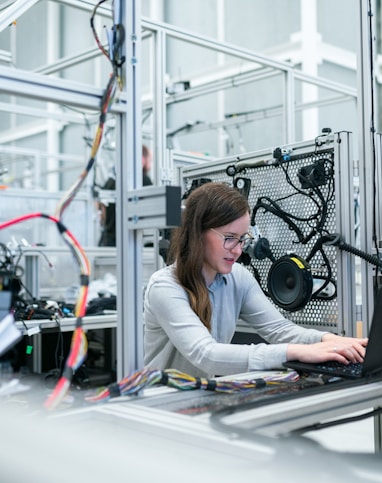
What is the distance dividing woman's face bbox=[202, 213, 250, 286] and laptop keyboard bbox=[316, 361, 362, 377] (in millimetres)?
399

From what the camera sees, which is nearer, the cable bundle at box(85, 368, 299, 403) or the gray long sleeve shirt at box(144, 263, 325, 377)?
the cable bundle at box(85, 368, 299, 403)

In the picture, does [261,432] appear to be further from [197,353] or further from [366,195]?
[366,195]

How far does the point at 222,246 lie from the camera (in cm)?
154

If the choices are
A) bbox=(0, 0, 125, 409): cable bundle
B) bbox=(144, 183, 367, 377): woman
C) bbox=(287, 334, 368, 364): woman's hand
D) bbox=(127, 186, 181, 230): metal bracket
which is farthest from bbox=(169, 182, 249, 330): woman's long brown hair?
bbox=(0, 0, 125, 409): cable bundle

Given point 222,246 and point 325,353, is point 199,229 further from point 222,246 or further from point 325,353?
point 325,353

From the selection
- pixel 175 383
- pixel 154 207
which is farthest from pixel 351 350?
pixel 154 207

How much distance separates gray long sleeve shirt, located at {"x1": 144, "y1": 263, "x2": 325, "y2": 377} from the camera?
127cm

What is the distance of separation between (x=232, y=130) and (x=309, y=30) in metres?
1.15

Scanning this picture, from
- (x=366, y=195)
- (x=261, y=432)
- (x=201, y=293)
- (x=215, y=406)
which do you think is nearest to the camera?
(x=261, y=432)

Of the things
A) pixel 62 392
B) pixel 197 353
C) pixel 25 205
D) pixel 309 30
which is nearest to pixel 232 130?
pixel 309 30

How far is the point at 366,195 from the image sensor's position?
1.74m

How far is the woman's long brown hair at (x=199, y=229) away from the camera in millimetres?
1492

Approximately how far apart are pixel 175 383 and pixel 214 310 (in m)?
0.57

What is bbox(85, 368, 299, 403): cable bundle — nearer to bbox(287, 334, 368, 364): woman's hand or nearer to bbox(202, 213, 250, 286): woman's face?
bbox(287, 334, 368, 364): woman's hand
